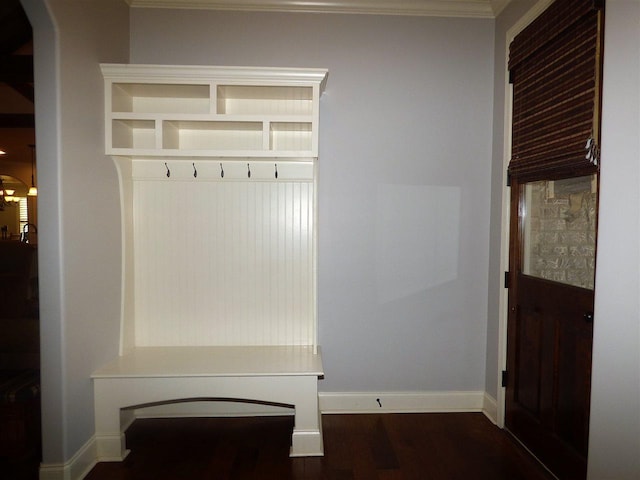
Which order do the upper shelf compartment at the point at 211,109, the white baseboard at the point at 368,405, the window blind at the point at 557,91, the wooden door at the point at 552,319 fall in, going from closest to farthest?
1. the window blind at the point at 557,91
2. the wooden door at the point at 552,319
3. the upper shelf compartment at the point at 211,109
4. the white baseboard at the point at 368,405

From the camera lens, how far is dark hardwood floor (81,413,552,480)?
2.10 metres

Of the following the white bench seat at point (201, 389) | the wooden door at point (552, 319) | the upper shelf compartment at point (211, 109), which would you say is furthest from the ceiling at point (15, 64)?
the wooden door at point (552, 319)

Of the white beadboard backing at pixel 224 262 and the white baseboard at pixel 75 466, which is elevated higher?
the white beadboard backing at pixel 224 262

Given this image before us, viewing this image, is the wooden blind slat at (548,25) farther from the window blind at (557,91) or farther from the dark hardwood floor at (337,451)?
the dark hardwood floor at (337,451)

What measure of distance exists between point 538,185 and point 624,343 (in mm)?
1022

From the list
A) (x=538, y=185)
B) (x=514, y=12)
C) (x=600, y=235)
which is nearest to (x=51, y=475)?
(x=600, y=235)

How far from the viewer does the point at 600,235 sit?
66.9 inches

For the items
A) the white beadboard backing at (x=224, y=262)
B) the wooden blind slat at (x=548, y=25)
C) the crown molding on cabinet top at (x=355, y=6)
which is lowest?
the white beadboard backing at (x=224, y=262)

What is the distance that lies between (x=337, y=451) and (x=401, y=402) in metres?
0.67

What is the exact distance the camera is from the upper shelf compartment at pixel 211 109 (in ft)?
7.52

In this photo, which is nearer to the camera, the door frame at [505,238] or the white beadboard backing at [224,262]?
the door frame at [505,238]

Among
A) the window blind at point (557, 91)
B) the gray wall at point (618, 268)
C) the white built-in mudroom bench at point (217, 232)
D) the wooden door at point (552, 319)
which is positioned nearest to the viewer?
the gray wall at point (618, 268)

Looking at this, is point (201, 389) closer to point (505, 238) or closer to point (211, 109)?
point (211, 109)

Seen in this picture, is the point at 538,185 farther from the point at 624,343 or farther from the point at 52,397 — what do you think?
the point at 52,397
